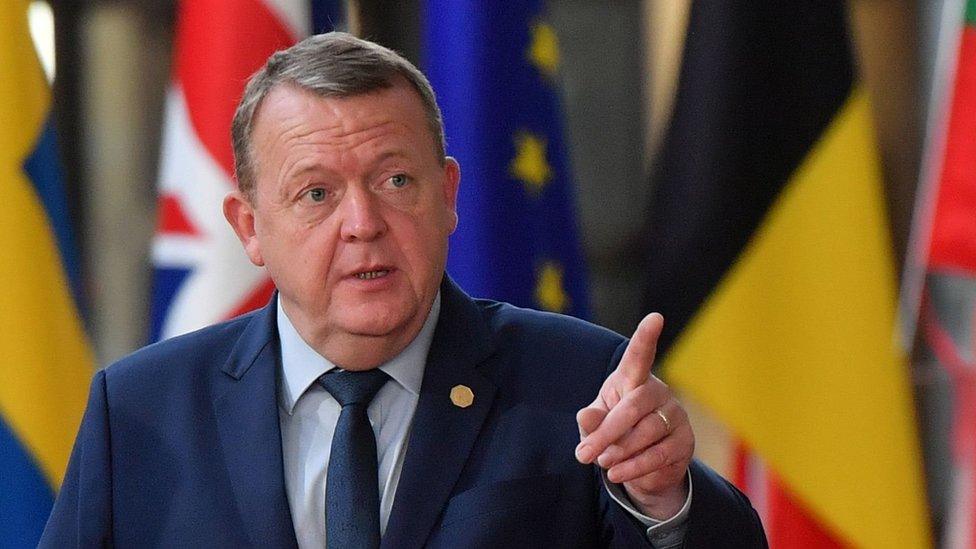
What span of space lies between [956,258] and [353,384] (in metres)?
1.79

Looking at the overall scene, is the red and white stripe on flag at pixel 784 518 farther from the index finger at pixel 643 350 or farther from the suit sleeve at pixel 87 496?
the suit sleeve at pixel 87 496

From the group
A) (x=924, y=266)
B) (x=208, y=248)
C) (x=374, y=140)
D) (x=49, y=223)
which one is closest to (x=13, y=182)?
(x=49, y=223)

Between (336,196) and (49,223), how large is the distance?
175 centimetres

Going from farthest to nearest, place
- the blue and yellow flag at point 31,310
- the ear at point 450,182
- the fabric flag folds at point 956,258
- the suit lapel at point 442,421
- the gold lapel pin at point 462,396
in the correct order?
1. the blue and yellow flag at point 31,310
2. the fabric flag folds at point 956,258
3. the ear at point 450,182
4. the gold lapel pin at point 462,396
5. the suit lapel at point 442,421

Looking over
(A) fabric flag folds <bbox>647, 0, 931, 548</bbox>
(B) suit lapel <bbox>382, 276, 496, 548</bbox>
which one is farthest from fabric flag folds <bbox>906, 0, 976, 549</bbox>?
(B) suit lapel <bbox>382, 276, 496, 548</bbox>

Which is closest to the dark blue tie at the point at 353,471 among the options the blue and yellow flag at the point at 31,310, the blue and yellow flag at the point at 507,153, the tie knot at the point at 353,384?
the tie knot at the point at 353,384

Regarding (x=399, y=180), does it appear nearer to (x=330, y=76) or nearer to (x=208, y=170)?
(x=330, y=76)

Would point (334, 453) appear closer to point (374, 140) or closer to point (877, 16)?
point (374, 140)

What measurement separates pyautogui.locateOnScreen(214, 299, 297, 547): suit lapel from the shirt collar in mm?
22

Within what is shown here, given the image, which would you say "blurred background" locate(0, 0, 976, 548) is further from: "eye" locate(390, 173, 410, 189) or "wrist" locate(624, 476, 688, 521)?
"wrist" locate(624, 476, 688, 521)

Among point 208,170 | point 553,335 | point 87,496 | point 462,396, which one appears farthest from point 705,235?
point 87,496

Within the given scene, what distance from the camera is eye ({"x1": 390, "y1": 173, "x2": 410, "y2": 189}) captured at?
5.27 feet

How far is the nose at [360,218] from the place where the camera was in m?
1.55

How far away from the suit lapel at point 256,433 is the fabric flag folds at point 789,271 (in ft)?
4.82
